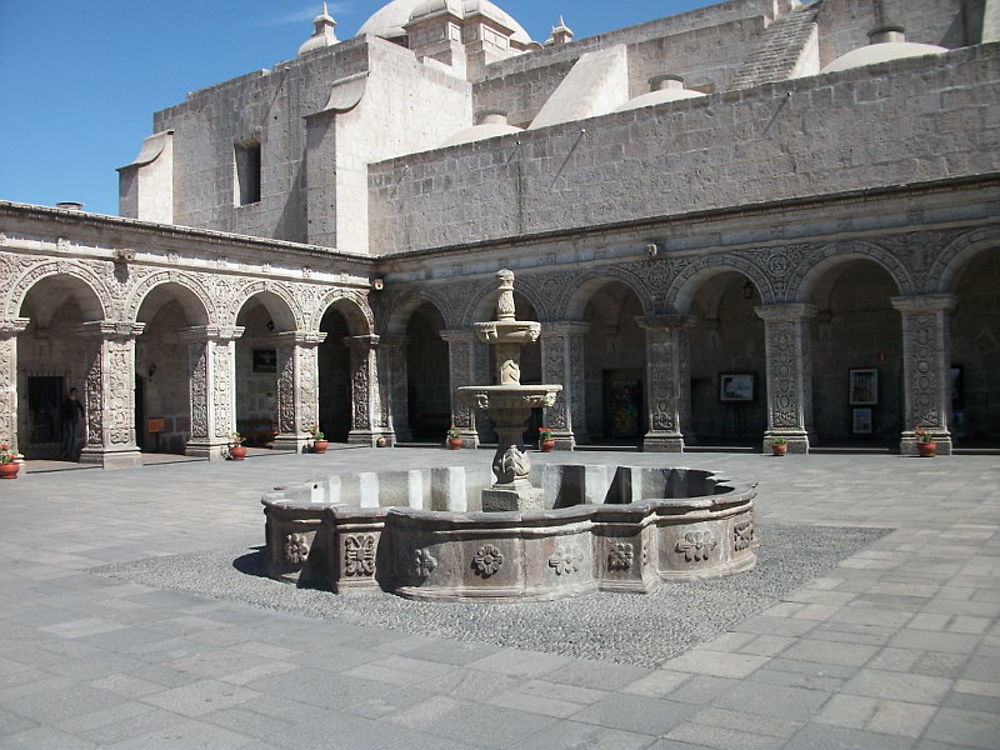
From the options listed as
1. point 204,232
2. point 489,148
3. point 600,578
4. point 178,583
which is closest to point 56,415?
point 204,232

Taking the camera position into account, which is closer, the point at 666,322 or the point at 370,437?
the point at 666,322

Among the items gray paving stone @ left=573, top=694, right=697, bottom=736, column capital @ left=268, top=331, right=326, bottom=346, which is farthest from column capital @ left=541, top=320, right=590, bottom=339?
gray paving stone @ left=573, top=694, right=697, bottom=736

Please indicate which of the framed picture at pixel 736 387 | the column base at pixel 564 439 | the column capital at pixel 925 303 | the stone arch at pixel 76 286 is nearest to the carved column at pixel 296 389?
the stone arch at pixel 76 286

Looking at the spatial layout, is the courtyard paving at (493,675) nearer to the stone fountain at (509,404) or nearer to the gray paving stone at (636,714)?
the gray paving stone at (636,714)

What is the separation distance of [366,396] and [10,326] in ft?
28.7

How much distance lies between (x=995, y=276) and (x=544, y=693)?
1702 cm

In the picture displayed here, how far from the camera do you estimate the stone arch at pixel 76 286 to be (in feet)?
52.4

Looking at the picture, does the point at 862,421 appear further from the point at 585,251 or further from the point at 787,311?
the point at 585,251

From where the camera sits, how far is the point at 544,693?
15.1 ft

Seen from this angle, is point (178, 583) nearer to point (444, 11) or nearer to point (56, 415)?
point (56, 415)

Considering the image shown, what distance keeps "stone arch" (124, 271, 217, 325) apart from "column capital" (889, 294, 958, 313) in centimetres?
1320

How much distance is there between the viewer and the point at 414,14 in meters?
30.7

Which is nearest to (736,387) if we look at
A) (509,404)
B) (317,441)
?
(317,441)

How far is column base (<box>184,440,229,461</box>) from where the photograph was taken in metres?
19.2
